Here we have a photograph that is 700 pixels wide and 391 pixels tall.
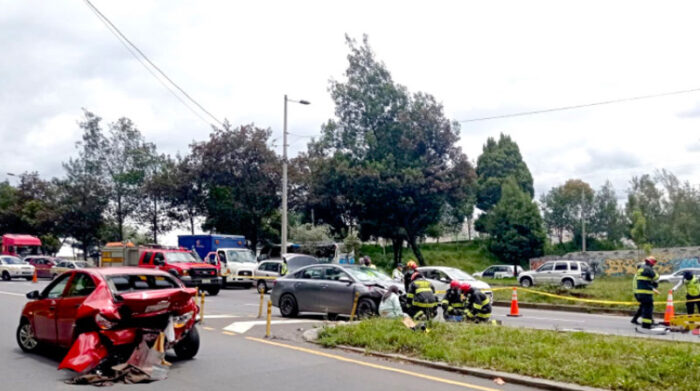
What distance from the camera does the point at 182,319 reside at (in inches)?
359

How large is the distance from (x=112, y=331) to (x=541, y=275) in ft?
94.4

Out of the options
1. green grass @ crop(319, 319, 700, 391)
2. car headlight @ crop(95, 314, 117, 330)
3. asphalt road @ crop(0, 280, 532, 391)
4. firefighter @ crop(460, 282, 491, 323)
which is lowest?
asphalt road @ crop(0, 280, 532, 391)

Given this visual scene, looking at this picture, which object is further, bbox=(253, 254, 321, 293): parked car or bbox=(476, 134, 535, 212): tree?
bbox=(476, 134, 535, 212): tree

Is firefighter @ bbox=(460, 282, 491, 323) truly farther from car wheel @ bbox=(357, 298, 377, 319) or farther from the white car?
the white car

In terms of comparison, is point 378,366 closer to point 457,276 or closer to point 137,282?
point 137,282

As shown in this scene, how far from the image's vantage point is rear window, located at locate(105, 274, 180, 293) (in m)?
8.95

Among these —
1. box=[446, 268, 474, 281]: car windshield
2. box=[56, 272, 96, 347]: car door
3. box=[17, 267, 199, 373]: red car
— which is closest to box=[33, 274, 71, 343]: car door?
box=[17, 267, 199, 373]: red car

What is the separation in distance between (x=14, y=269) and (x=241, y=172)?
47.0 feet

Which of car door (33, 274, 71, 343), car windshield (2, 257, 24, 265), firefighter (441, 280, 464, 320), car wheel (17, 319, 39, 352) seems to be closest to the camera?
car door (33, 274, 71, 343)

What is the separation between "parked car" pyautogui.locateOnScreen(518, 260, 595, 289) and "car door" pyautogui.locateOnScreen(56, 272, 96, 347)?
86.6ft

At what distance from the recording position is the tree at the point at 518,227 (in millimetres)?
52094

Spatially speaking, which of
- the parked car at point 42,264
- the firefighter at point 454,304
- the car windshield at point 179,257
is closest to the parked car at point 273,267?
the car windshield at point 179,257

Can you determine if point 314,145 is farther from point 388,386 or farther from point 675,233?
point 388,386

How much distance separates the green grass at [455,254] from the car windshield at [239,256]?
901 inches
